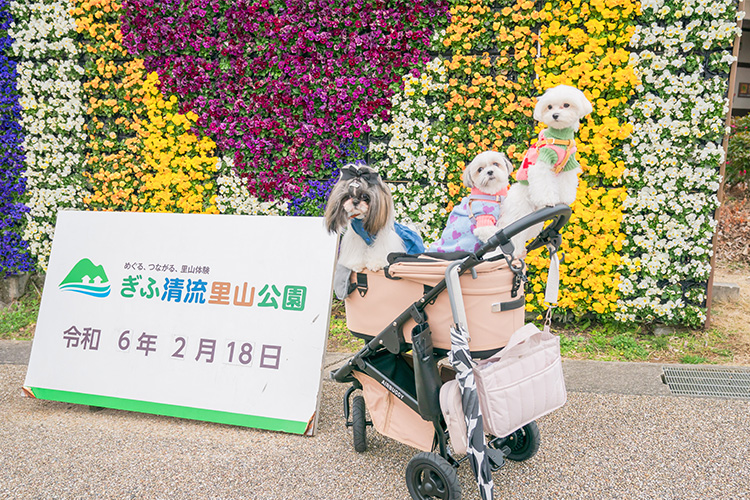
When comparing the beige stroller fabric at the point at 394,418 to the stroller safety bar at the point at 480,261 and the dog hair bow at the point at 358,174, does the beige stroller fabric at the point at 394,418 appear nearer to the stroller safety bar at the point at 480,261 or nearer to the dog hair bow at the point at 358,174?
the stroller safety bar at the point at 480,261

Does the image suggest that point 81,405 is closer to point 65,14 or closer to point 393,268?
point 393,268

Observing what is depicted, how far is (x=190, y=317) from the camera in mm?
2791

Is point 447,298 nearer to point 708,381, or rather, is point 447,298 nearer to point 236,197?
point 708,381

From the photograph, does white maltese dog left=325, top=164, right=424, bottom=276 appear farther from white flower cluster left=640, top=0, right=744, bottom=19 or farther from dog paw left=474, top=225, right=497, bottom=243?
white flower cluster left=640, top=0, right=744, bottom=19

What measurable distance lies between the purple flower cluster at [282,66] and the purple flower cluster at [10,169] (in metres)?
1.18

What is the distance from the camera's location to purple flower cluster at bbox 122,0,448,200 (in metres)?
3.77

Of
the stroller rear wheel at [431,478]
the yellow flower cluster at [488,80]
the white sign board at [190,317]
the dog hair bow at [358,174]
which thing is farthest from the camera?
the yellow flower cluster at [488,80]

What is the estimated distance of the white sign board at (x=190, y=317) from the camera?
2.61 meters

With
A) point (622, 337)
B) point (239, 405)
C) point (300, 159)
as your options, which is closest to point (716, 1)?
point (622, 337)

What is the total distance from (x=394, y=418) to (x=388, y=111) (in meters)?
2.52

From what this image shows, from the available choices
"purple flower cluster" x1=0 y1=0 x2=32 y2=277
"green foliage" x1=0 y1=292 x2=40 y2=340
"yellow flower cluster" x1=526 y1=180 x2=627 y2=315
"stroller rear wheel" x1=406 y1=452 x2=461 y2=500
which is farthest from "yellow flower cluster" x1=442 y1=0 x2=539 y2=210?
"green foliage" x1=0 y1=292 x2=40 y2=340

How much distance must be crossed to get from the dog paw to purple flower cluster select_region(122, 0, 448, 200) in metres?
2.11

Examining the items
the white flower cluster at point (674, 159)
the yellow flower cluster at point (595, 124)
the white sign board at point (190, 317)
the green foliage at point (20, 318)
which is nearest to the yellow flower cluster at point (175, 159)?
the white sign board at point (190, 317)

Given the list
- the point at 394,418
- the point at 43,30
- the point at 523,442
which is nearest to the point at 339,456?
the point at 394,418
